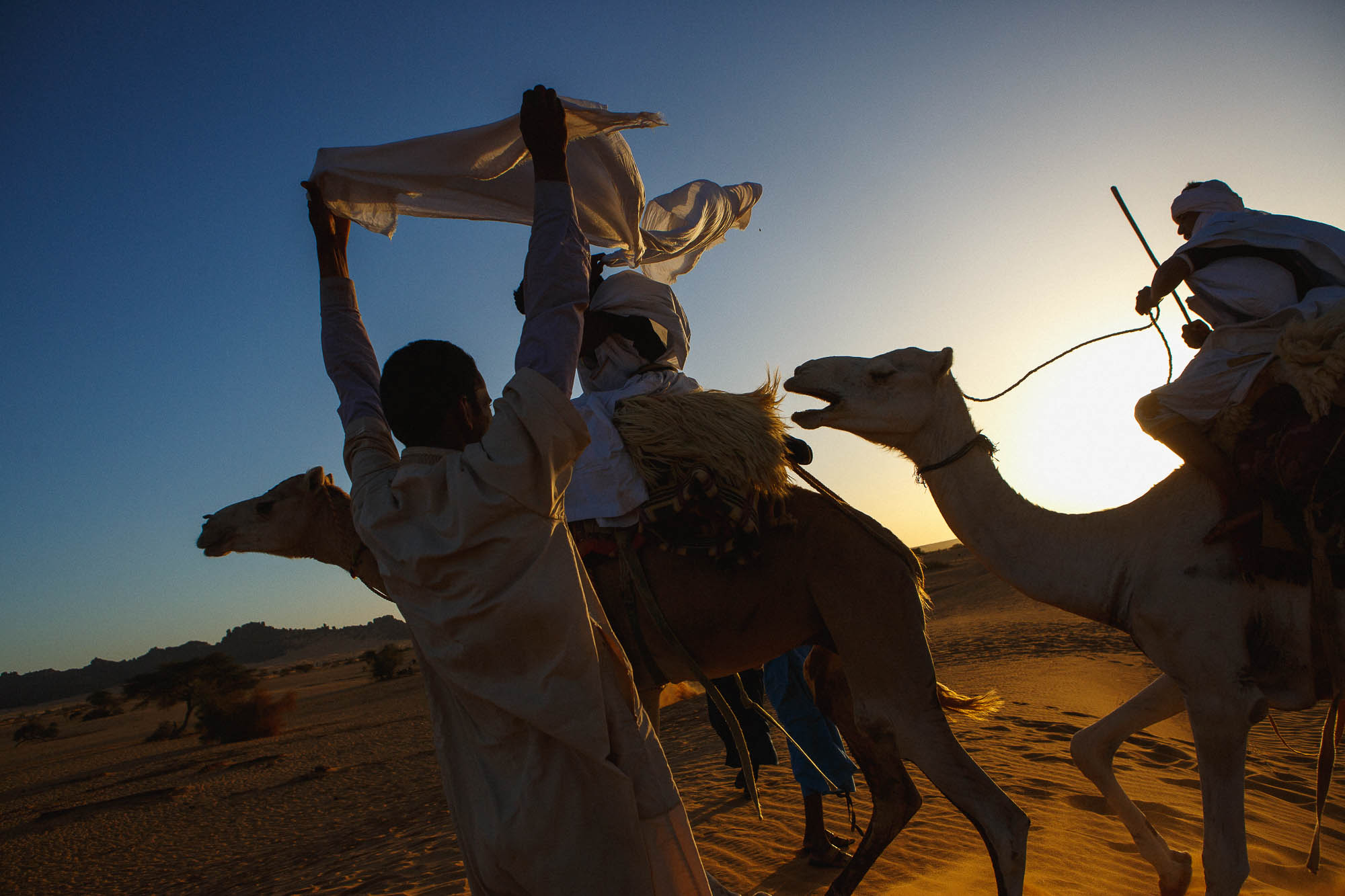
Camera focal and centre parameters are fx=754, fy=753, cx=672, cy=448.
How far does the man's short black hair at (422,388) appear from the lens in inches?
82.8

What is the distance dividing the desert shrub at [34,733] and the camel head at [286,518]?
4130cm

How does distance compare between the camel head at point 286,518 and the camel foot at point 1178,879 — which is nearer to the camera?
the camel foot at point 1178,879

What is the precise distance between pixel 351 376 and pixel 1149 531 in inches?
129

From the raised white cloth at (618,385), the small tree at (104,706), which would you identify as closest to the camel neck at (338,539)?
the raised white cloth at (618,385)

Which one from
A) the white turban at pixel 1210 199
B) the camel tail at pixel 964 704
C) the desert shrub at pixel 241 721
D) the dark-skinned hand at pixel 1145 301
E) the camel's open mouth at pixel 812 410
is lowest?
the desert shrub at pixel 241 721

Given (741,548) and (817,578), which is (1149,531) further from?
(741,548)

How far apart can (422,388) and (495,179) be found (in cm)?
153

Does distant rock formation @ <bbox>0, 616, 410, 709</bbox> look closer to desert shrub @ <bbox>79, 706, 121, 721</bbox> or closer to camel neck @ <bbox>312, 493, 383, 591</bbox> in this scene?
desert shrub @ <bbox>79, 706, 121, 721</bbox>

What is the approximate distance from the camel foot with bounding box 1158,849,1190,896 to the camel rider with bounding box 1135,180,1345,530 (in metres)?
1.95

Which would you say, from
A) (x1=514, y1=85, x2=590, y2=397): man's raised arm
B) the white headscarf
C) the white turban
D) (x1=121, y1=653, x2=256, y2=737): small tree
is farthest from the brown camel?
(x1=121, y1=653, x2=256, y2=737): small tree

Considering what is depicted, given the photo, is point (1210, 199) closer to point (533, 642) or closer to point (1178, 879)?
point (1178, 879)

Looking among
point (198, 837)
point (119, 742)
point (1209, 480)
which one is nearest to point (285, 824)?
point (198, 837)

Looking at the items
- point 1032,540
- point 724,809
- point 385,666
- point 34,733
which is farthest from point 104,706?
point 1032,540

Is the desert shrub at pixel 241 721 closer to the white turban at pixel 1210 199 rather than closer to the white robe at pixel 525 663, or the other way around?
the white robe at pixel 525 663
